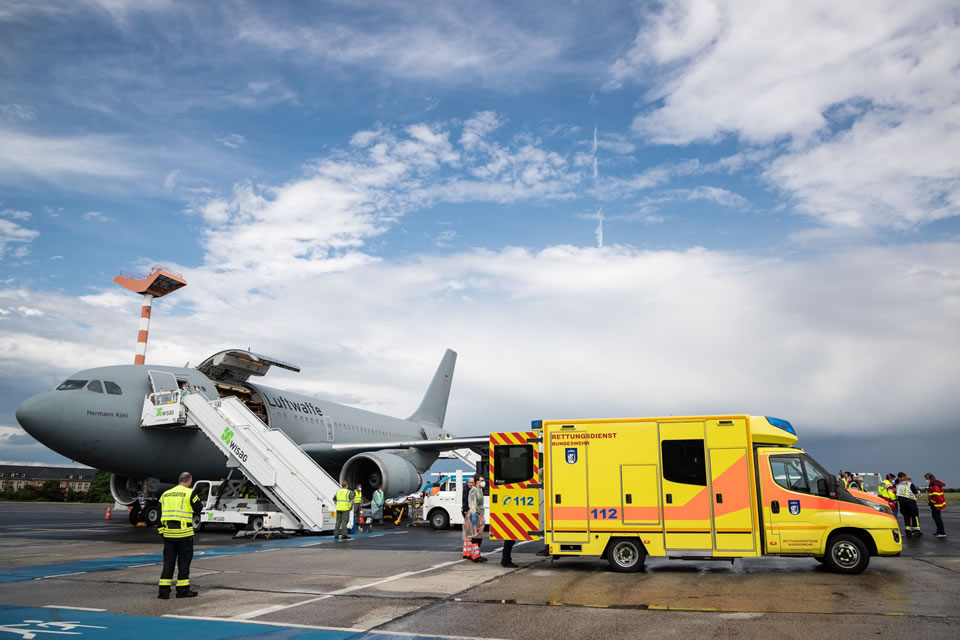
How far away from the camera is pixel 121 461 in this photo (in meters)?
17.5

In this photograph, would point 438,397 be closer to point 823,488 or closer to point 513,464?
point 513,464

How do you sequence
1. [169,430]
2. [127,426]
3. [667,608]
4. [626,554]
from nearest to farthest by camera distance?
1. [667,608]
2. [626,554]
3. [127,426]
4. [169,430]

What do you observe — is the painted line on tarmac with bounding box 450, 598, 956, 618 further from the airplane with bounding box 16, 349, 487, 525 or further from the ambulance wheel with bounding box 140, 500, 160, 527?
the ambulance wheel with bounding box 140, 500, 160, 527

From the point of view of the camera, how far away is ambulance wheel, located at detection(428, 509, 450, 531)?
73.4 feet

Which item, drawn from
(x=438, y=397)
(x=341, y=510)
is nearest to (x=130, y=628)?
(x=341, y=510)

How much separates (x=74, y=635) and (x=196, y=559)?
6705 mm

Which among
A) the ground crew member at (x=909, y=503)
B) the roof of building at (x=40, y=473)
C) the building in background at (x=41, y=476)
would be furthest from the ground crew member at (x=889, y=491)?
the roof of building at (x=40, y=473)

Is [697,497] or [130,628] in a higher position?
[697,497]

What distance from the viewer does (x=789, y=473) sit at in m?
10.7

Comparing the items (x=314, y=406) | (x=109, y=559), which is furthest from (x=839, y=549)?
(x=314, y=406)

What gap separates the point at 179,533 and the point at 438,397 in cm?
3290

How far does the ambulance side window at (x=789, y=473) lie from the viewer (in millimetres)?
10609

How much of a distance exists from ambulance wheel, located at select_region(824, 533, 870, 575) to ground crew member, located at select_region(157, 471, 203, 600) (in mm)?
9501

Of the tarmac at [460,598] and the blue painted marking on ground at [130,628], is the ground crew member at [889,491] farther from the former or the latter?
the blue painted marking on ground at [130,628]
